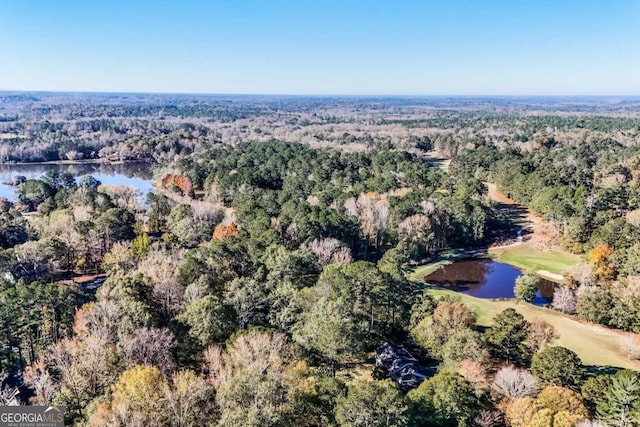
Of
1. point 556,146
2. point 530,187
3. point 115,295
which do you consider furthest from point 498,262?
point 556,146

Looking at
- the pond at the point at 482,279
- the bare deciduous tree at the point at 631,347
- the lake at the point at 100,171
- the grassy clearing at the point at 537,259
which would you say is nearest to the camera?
the bare deciduous tree at the point at 631,347

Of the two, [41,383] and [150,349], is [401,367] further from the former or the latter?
[41,383]

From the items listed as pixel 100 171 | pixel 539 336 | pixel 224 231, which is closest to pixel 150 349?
pixel 539 336

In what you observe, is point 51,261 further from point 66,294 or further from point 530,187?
point 530,187

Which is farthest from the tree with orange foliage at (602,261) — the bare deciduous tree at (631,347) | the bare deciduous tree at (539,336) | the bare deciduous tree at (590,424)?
the bare deciduous tree at (590,424)

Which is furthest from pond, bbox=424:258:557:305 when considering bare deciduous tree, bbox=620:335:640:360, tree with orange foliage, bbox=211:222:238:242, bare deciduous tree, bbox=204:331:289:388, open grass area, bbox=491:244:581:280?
bare deciduous tree, bbox=204:331:289:388

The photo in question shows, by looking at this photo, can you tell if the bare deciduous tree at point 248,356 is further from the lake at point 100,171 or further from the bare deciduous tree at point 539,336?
the lake at point 100,171

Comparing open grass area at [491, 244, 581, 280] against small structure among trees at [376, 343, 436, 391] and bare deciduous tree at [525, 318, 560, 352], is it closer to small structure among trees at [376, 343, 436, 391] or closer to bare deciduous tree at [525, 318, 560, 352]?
bare deciduous tree at [525, 318, 560, 352]
